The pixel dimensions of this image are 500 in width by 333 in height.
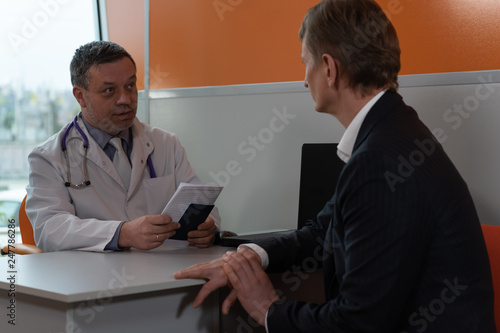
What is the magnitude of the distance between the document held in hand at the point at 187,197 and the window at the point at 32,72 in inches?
79.0

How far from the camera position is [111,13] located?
3.67m

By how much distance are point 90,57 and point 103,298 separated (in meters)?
1.33

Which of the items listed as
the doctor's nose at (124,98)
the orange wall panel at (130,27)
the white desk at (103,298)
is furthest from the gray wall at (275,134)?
the white desk at (103,298)

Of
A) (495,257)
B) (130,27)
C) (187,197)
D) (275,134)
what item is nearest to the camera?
(495,257)

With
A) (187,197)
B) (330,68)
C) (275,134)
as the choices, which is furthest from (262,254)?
(275,134)

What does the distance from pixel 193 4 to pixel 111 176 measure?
1.31m

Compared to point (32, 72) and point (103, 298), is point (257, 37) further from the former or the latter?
point (103, 298)

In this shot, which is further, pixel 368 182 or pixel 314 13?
pixel 314 13

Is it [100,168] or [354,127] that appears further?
[100,168]

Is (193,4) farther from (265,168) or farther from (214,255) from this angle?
(214,255)

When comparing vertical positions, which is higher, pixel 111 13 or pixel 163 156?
pixel 111 13

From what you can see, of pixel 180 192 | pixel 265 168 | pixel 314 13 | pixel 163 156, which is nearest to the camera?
pixel 314 13

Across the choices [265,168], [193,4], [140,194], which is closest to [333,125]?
[265,168]

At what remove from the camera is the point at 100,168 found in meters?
2.31
